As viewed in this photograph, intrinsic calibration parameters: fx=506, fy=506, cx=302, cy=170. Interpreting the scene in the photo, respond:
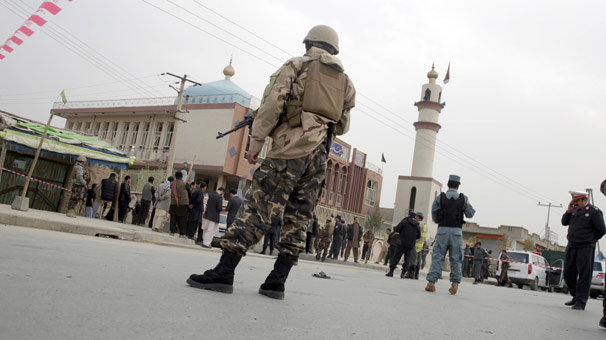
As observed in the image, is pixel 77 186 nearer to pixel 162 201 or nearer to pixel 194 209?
pixel 162 201

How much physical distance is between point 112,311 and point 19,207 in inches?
396

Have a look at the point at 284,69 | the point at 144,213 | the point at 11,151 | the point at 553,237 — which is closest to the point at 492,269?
the point at 144,213

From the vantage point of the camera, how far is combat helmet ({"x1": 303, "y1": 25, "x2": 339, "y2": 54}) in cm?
372

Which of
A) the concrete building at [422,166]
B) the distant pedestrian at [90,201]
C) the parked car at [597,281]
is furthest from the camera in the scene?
the concrete building at [422,166]

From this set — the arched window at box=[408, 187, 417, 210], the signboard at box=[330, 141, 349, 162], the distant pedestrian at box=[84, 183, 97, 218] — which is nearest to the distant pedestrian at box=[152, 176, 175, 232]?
the distant pedestrian at box=[84, 183, 97, 218]

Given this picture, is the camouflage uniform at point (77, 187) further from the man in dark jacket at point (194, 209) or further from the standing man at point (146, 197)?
the man in dark jacket at point (194, 209)

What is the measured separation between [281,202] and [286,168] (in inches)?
9.1

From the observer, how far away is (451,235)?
7.39 m

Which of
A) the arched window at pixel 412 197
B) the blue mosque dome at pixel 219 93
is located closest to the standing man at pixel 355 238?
the blue mosque dome at pixel 219 93

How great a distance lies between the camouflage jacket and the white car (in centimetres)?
1934

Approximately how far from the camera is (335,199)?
1703 inches

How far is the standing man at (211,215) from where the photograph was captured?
12.3 metres

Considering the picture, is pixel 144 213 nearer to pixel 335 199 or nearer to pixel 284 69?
pixel 284 69

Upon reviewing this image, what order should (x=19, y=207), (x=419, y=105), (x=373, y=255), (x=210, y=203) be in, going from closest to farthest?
(x=19, y=207) → (x=210, y=203) → (x=373, y=255) → (x=419, y=105)
